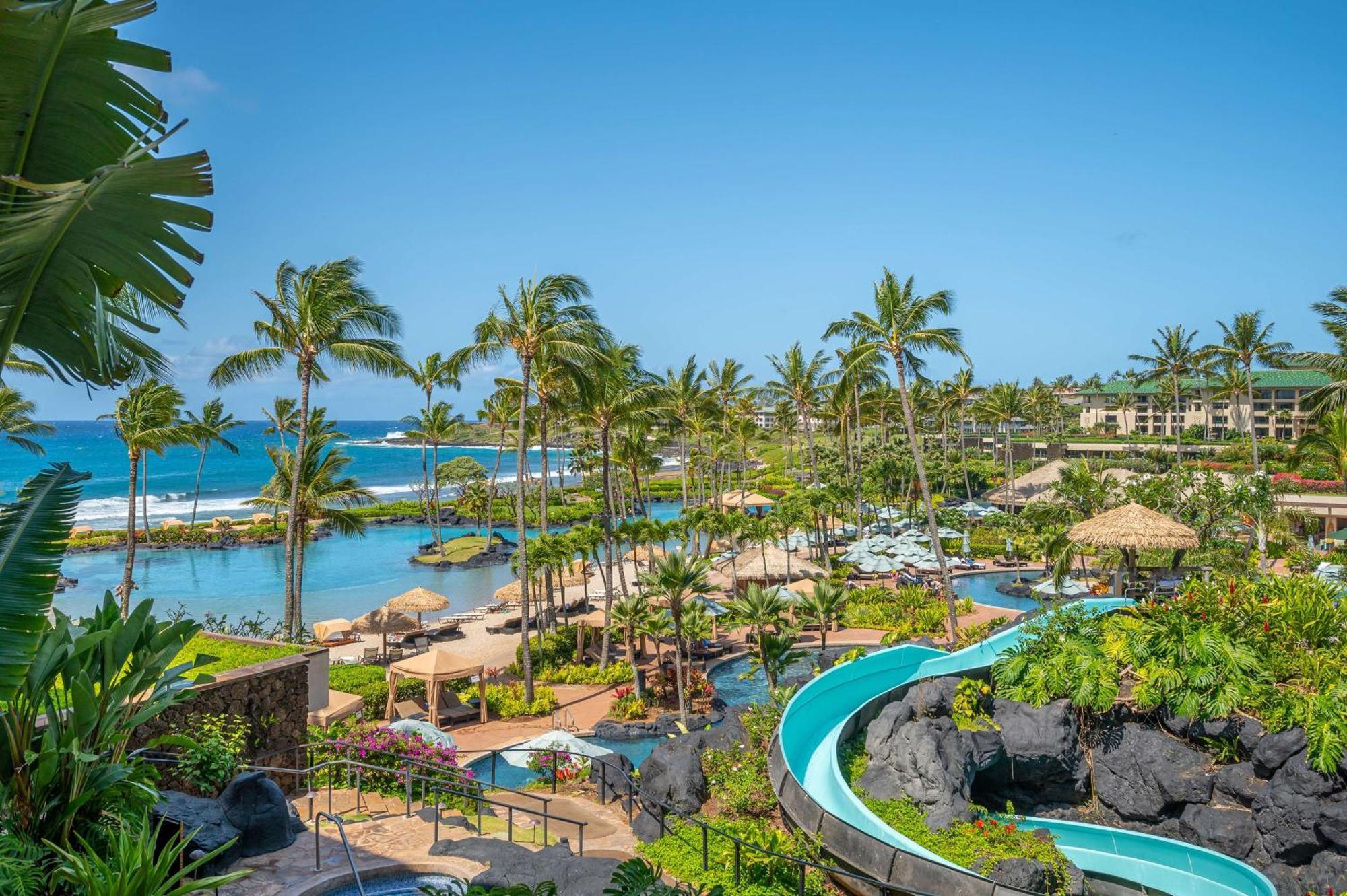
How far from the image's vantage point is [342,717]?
1853 centimetres

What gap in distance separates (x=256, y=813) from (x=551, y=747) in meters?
7.83

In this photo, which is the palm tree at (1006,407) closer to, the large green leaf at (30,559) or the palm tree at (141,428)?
the palm tree at (141,428)

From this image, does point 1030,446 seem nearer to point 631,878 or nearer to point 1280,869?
point 1280,869

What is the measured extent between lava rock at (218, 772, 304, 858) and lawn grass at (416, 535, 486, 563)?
1561 inches

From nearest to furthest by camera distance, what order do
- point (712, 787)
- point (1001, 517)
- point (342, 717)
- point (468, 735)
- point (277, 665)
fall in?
point (277, 665) → point (712, 787) → point (342, 717) → point (468, 735) → point (1001, 517)

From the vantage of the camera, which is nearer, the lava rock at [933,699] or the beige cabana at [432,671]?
the lava rock at [933,699]

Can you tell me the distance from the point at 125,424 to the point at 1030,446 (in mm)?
81317

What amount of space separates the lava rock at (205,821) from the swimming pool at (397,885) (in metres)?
1.22

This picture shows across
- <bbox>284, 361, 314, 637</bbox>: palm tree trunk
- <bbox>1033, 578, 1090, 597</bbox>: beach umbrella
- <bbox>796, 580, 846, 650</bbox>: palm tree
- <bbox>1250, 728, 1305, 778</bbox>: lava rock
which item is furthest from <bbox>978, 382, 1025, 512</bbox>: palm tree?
<bbox>284, 361, 314, 637</bbox>: palm tree trunk

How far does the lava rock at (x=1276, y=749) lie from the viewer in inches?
534

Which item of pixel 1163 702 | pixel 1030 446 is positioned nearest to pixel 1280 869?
pixel 1163 702

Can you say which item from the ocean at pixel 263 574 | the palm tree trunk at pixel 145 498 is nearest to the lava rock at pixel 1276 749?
the ocean at pixel 263 574

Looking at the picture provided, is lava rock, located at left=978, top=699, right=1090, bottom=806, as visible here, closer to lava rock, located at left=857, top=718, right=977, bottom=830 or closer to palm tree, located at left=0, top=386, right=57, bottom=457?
lava rock, located at left=857, top=718, right=977, bottom=830

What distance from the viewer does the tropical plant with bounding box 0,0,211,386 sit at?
3.90m
